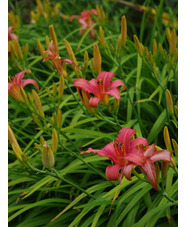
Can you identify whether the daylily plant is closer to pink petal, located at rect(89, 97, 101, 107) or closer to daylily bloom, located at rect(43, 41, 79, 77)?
pink petal, located at rect(89, 97, 101, 107)

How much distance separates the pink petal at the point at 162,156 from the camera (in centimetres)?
81

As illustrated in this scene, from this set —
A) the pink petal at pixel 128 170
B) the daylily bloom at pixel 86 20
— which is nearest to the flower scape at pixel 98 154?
the pink petal at pixel 128 170

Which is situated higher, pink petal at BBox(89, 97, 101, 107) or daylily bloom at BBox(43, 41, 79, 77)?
daylily bloom at BBox(43, 41, 79, 77)

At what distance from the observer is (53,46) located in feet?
4.17

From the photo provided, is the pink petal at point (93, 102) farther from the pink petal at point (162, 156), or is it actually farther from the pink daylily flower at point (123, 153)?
the pink petal at point (162, 156)

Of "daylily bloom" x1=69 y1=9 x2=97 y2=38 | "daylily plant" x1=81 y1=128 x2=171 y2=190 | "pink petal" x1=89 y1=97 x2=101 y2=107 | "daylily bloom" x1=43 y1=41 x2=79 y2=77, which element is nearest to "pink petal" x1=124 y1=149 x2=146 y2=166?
"daylily plant" x1=81 y1=128 x2=171 y2=190

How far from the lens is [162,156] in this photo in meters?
0.81

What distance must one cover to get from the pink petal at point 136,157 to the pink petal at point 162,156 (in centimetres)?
3

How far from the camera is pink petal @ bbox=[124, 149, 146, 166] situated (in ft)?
2.67

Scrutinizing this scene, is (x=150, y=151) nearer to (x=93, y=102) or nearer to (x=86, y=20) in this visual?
(x=93, y=102)

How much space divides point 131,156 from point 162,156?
0.08 m

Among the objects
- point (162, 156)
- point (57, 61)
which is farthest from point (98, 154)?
point (57, 61)
